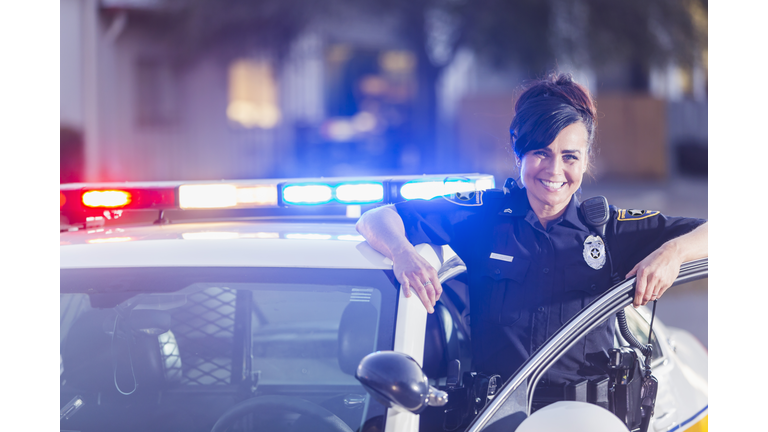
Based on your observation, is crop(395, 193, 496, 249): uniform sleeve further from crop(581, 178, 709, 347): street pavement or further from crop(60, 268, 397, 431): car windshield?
crop(581, 178, 709, 347): street pavement

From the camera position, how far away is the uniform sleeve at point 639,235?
6.44 feet

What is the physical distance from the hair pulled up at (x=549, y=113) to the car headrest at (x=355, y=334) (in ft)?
2.14

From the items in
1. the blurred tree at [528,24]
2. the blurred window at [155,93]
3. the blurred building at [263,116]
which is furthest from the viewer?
the blurred window at [155,93]

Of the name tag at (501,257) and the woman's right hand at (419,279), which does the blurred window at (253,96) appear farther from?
the woman's right hand at (419,279)

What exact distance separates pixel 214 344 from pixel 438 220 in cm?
86

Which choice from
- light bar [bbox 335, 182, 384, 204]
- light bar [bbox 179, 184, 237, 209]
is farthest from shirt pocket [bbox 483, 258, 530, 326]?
light bar [bbox 179, 184, 237, 209]

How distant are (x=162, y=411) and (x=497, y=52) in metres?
10.9

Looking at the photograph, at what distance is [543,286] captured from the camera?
194cm

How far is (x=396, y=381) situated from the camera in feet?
4.54

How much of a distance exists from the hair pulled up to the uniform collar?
123mm

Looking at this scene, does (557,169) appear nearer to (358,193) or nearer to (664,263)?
(664,263)

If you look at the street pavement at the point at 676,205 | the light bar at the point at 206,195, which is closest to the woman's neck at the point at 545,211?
the light bar at the point at 206,195

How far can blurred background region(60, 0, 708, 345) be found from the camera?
482 inches
